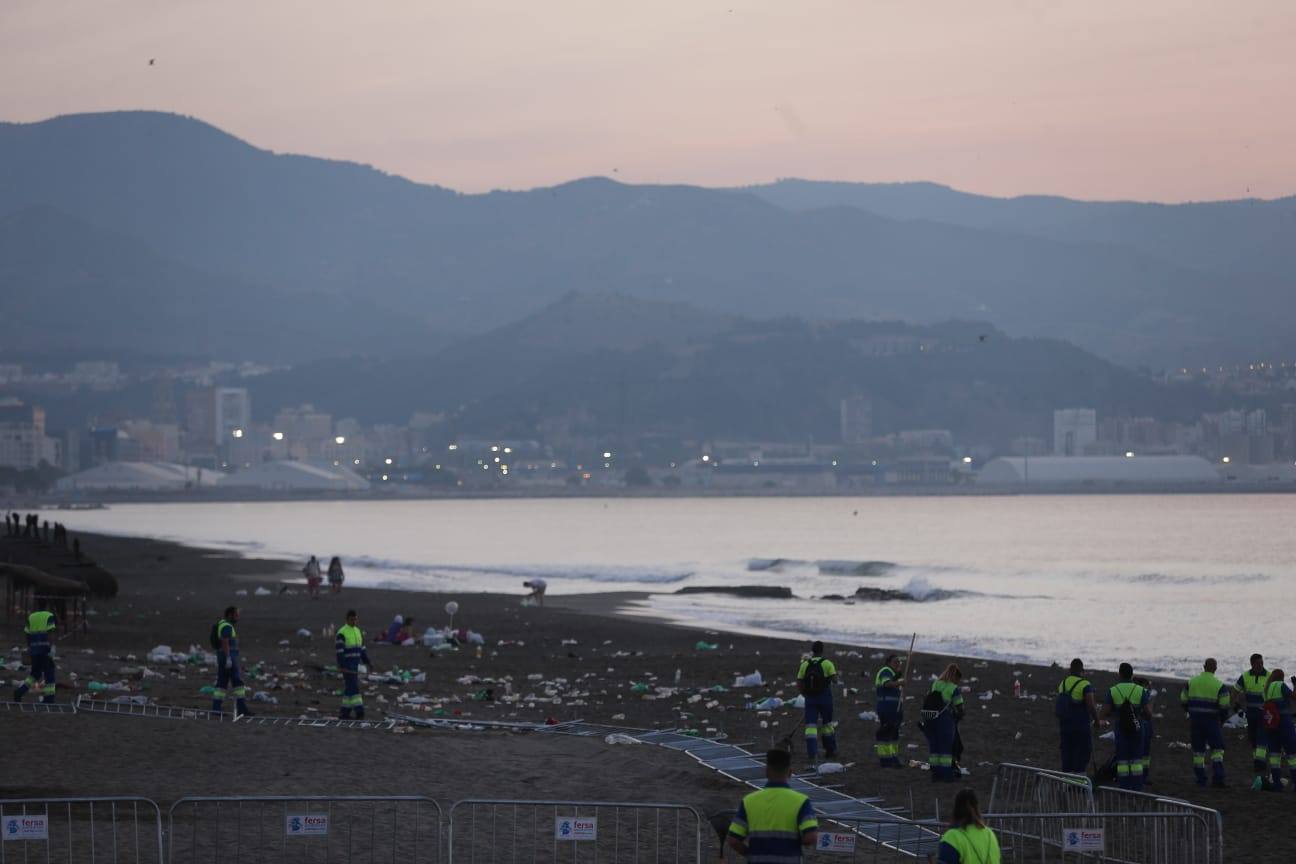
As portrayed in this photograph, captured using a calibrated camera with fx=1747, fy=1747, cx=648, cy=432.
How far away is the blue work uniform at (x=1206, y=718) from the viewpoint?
16.4 m

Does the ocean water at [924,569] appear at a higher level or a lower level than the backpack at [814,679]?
lower

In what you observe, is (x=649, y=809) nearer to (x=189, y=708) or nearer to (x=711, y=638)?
(x=189, y=708)

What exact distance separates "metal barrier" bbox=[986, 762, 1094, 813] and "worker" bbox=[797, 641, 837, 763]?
6.70 ft

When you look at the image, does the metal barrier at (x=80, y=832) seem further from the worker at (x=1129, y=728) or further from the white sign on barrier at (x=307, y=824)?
the worker at (x=1129, y=728)

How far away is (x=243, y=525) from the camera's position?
148m

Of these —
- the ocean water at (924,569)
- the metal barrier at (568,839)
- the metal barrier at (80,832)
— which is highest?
the metal barrier at (80,832)

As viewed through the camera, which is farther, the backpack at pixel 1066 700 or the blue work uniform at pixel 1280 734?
the blue work uniform at pixel 1280 734

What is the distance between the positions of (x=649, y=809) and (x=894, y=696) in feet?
12.0

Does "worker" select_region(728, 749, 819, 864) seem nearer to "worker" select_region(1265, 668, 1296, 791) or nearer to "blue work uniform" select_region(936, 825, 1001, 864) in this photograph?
"blue work uniform" select_region(936, 825, 1001, 864)

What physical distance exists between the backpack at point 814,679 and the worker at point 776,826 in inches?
315

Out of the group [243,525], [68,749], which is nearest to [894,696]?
[68,749]

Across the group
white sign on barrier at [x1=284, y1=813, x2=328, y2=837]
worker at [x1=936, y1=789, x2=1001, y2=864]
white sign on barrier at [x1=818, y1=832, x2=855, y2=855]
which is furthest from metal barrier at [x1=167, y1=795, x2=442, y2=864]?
worker at [x1=936, y1=789, x2=1001, y2=864]

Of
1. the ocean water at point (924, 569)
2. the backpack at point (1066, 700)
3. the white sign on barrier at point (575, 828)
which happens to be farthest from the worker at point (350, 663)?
the ocean water at point (924, 569)

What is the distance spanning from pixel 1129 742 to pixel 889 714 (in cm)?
270
